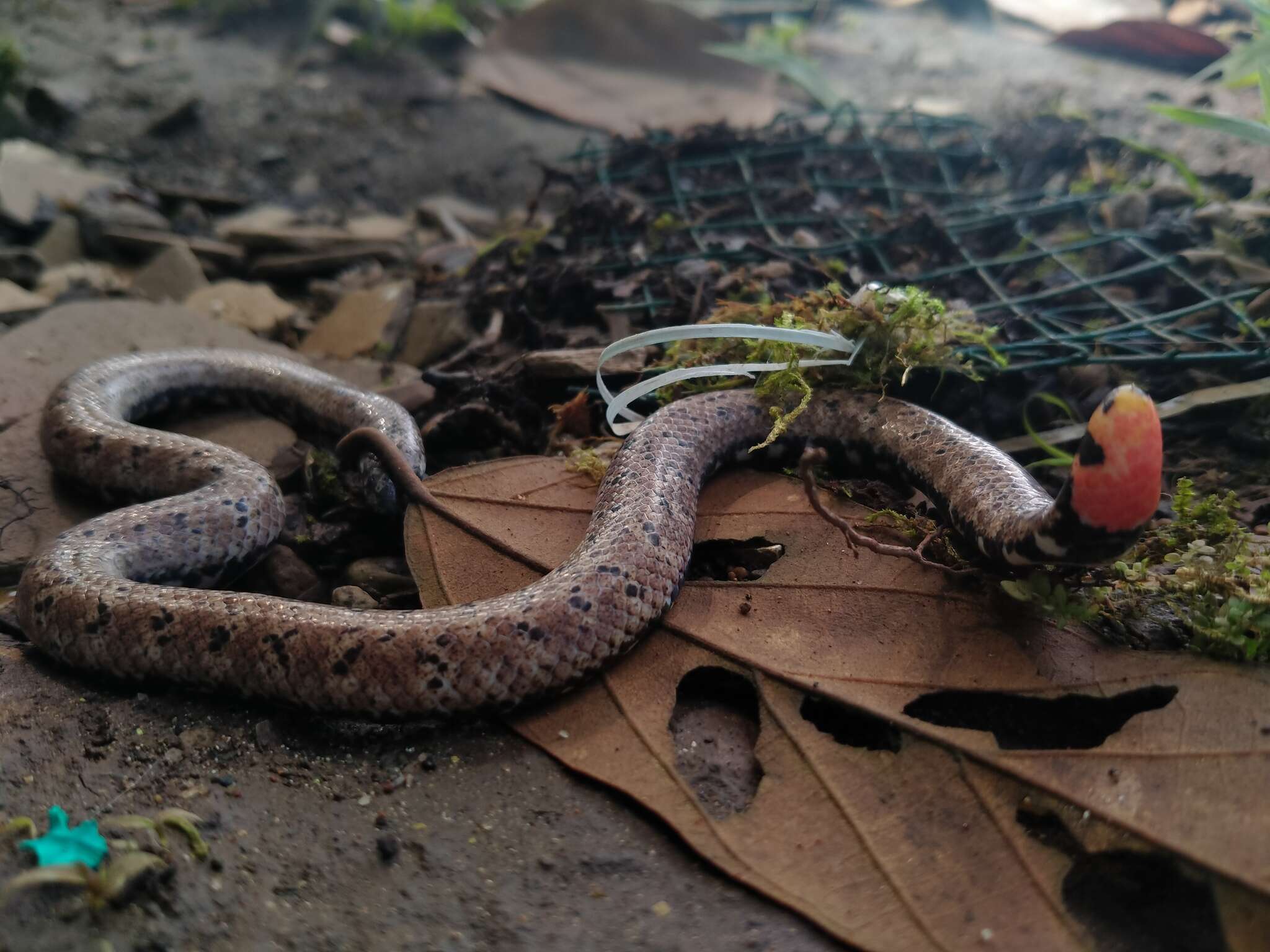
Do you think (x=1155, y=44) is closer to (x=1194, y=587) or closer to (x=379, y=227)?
(x=379, y=227)

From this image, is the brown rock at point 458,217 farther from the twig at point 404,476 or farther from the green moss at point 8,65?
the green moss at point 8,65

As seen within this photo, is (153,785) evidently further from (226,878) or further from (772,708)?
(772,708)

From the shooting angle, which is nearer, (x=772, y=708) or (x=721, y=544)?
(x=772, y=708)

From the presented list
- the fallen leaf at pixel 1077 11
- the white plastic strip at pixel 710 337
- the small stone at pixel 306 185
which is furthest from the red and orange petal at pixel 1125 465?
the fallen leaf at pixel 1077 11

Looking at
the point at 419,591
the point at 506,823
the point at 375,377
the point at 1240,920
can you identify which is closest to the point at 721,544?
the point at 419,591

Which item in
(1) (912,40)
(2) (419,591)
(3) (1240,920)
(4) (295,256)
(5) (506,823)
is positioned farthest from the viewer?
(1) (912,40)

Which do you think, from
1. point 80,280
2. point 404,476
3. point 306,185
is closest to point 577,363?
point 404,476

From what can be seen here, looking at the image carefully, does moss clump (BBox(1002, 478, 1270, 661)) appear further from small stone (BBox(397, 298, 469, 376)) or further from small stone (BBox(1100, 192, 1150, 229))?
small stone (BBox(397, 298, 469, 376))
